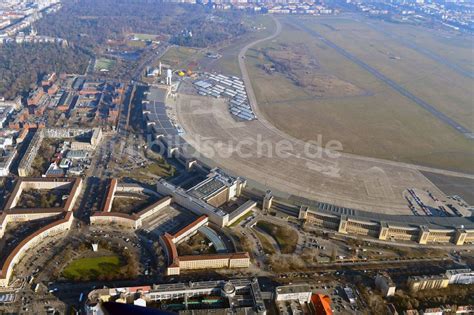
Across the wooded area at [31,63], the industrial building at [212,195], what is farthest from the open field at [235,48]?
the industrial building at [212,195]

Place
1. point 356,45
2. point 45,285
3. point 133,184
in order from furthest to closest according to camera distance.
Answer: point 356,45 < point 133,184 < point 45,285

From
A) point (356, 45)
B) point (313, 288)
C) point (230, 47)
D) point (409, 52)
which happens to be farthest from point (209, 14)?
point (313, 288)

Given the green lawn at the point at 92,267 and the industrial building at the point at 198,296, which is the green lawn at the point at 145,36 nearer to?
the green lawn at the point at 92,267

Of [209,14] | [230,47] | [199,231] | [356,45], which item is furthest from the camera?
[209,14]

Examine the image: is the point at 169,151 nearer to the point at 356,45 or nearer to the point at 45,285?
the point at 45,285

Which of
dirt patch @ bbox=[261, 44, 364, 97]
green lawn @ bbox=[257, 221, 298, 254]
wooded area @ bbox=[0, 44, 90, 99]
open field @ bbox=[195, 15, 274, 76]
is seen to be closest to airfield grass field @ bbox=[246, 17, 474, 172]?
dirt patch @ bbox=[261, 44, 364, 97]

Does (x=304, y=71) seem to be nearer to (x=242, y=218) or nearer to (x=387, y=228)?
(x=387, y=228)

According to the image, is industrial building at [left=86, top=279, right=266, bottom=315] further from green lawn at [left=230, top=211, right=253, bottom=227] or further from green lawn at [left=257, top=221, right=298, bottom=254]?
green lawn at [left=230, top=211, right=253, bottom=227]
